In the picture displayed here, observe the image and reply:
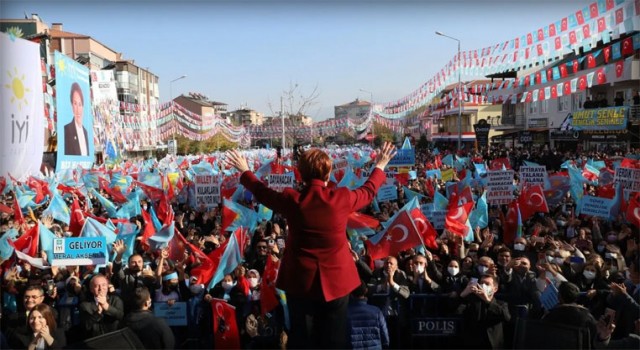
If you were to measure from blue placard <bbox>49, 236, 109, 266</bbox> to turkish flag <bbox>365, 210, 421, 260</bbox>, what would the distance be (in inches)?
136

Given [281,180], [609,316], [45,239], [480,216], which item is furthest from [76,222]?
[609,316]

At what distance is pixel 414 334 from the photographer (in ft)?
20.0

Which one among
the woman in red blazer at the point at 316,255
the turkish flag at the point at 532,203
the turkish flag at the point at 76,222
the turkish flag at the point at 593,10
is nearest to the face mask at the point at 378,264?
the woman in red blazer at the point at 316,255

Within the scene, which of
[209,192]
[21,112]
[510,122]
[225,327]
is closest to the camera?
[225,327]

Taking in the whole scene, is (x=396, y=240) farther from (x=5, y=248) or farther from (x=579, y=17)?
(x=579, y=17)

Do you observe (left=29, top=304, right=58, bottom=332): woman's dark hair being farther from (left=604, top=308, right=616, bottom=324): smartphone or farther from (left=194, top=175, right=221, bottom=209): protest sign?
(left=194, top=175, right=221, bottom=209): protest sign

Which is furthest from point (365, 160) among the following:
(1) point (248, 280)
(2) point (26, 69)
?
(1) point (248, 280)

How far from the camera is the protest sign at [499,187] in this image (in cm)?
1276

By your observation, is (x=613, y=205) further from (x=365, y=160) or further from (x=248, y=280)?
(x=365, y=160)

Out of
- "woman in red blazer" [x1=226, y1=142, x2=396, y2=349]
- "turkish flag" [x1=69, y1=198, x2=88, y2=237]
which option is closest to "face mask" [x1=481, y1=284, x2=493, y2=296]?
"woman in red blazer" [x1=226, y1=142, x2=396, y2=349]

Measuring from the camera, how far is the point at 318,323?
3.10 metres

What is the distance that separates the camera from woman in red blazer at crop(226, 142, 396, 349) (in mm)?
3035

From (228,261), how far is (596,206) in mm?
7439

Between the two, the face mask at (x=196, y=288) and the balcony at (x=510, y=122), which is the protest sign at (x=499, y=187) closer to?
the face mask at (x=196, y=288)
